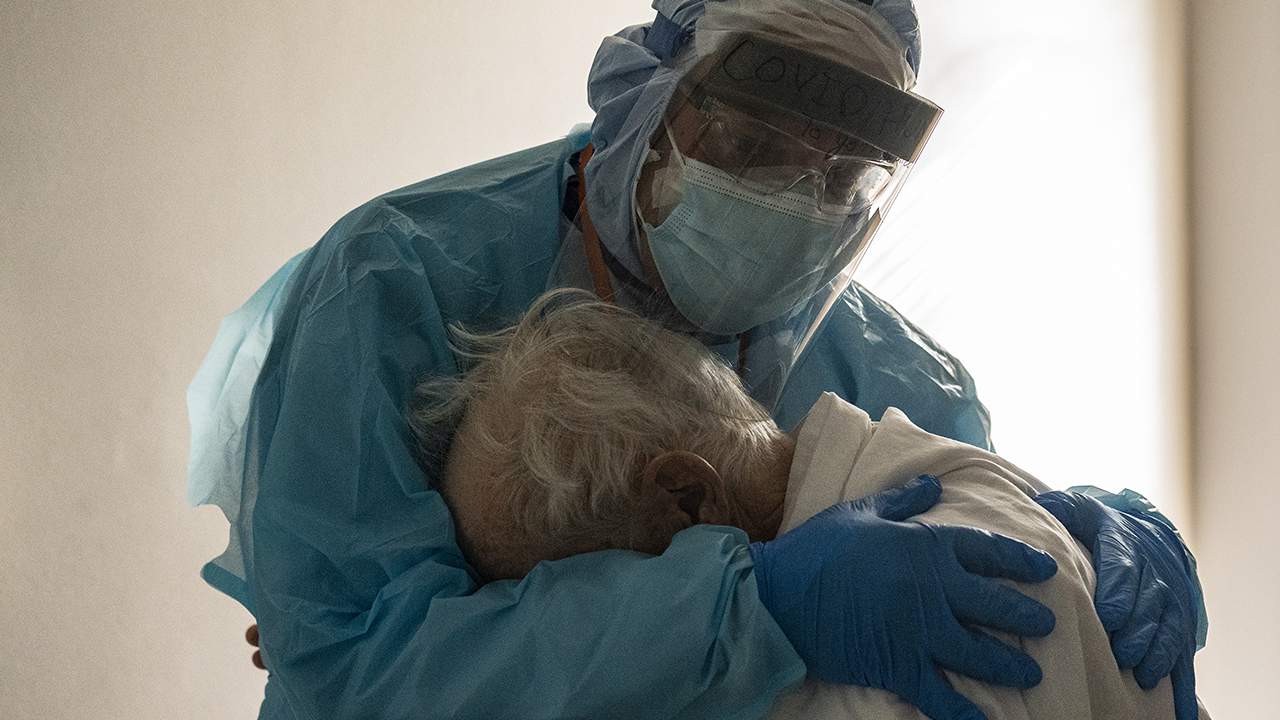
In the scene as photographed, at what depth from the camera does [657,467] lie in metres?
0.99

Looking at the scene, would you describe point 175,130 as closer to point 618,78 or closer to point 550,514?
point 618,78

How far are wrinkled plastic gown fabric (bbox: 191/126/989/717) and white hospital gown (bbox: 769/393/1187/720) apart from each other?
68 mm

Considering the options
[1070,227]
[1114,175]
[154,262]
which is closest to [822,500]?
[154,262]

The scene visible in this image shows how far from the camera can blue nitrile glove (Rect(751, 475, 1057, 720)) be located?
873 millimetres

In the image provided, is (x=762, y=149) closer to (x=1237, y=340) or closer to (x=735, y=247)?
(x=735, y=247)

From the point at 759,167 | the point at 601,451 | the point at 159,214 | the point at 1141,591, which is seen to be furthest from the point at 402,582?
the point at 159,214

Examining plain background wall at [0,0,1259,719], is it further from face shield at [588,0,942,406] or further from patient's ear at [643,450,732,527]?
patient's ear at [643,450,732,527]

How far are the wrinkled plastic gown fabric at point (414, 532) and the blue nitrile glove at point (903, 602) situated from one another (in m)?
0.03

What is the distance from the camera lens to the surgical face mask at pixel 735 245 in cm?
123

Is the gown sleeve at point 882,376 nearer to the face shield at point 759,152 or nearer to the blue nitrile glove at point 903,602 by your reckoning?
the face shield at point 759,152

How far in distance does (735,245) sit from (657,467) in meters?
0.35

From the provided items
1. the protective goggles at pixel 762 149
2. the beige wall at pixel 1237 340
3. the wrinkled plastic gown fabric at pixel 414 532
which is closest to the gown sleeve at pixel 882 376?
the wrinkled plastic gown fabric at pixel 414 532

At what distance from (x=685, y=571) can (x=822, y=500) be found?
15cm

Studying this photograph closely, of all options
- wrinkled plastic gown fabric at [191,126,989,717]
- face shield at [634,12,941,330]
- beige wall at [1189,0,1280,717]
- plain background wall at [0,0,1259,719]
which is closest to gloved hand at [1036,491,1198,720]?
wrinkled plastic gown fabric at [191,126,989,717]
